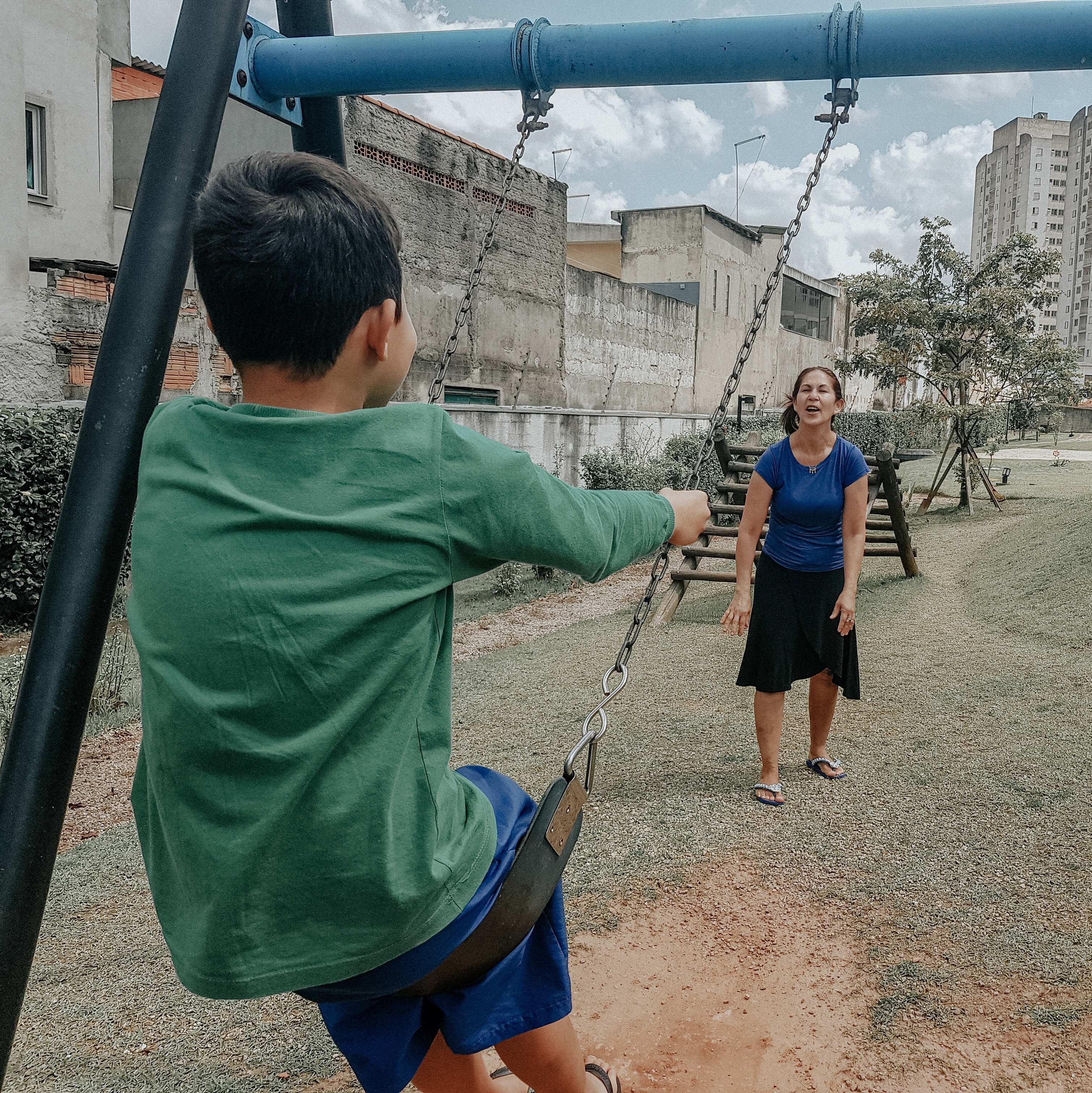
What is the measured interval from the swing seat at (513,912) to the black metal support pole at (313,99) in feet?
6.95

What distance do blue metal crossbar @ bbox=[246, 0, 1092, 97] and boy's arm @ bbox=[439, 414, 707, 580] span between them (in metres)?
1.82

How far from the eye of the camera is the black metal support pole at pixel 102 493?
1.65m

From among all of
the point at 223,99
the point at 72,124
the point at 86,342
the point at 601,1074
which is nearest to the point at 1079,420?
the point at 72,124

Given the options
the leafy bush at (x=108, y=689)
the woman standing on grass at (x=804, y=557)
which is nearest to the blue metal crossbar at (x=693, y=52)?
the woman standing on grass at (x=804, y=557)

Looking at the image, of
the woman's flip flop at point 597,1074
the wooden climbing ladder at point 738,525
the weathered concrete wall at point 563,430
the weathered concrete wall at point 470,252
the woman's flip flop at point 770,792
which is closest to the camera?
the woman's flip flop at point 597,1074

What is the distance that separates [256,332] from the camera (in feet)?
3.84

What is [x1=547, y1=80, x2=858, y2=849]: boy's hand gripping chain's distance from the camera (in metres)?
1.78

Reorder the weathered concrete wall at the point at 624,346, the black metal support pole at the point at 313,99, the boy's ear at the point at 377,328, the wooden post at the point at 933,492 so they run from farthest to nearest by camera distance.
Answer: the weathered concrete wall at the point at 624,346
the wooden post at the point at 933,492
the black metal support pole at the point at 313,99
the boy's ear at the point at 377,328

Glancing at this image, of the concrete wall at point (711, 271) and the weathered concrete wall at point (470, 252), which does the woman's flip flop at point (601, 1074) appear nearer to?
the weathered concrete wall at point (470, 252)

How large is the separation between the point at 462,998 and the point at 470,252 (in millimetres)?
16290

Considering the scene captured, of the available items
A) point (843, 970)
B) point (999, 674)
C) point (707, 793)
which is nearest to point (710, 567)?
point (999, 674)

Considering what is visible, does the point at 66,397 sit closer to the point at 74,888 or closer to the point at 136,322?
the point at 74,888

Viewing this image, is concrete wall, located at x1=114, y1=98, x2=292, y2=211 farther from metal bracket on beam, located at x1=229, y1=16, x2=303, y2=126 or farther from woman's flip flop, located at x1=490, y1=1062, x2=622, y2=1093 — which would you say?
woman's flip flop, located at x1=490, y1=1062, x2=622, y2=1093

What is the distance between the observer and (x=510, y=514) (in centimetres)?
117
